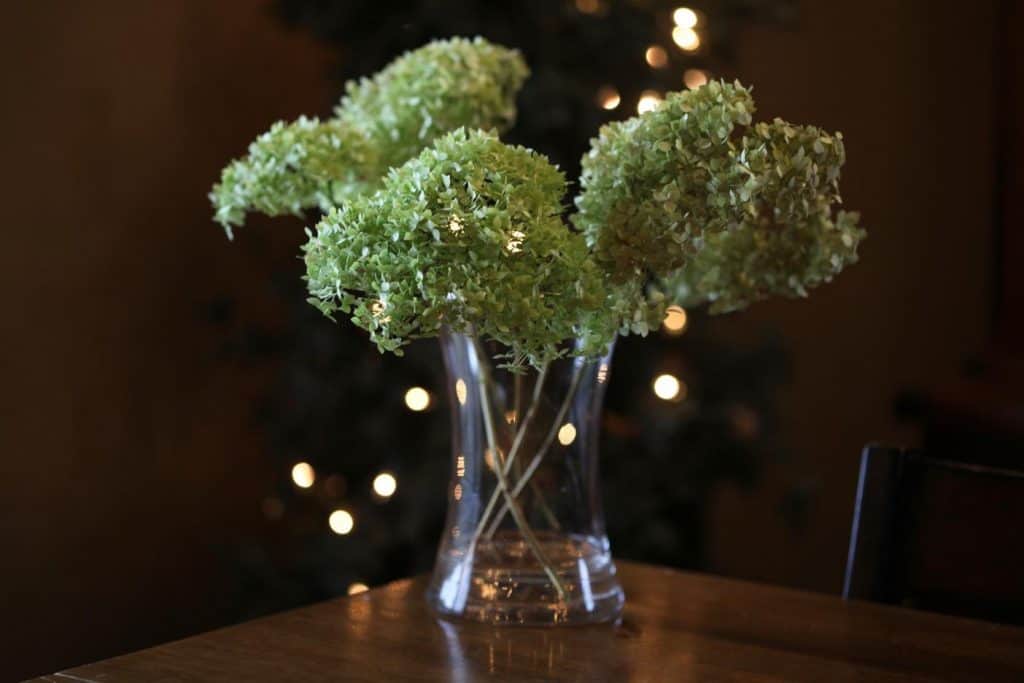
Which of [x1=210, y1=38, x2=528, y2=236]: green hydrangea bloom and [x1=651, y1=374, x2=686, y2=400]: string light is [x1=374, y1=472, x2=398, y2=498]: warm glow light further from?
[x1=210, y1=38, x2=528, y2=236]: green hydrangea bloom

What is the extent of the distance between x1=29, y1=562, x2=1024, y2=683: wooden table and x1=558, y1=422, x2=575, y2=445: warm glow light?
0.15 meters

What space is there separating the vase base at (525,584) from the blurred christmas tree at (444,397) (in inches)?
39.5

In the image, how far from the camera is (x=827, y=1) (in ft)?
10.3

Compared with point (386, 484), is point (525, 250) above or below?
above

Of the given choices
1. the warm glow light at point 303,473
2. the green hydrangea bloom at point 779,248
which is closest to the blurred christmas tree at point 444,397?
the warm glow light at point 303,473

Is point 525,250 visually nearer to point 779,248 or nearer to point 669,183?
point 669,183

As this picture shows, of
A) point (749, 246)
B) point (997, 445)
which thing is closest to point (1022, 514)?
point (749, 246)

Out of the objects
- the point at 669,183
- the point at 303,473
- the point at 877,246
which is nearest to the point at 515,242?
the point at 669,183

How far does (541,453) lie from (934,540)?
39 centimetres

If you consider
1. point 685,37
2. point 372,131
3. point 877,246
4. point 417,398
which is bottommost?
point 417,398

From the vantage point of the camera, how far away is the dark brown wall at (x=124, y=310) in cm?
206

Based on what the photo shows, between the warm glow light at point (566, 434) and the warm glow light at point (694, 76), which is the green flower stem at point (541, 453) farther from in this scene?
the warm glow light at point (694, 76)

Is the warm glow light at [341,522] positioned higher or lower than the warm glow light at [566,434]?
lower

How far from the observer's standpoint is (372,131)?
1.23 meters
